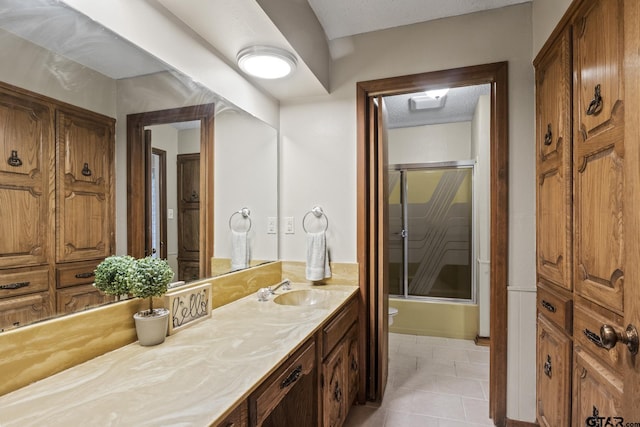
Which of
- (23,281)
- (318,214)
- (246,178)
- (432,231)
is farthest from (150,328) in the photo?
(432,231)

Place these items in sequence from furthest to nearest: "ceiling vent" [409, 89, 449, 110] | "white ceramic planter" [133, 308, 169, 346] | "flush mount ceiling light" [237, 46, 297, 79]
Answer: "ceiling vent" [409, 89, 449, 110] < "flush mount ceiling light" [237, 46, 297, 79] < "white ceramic planter" [133, 308, 169, 346]

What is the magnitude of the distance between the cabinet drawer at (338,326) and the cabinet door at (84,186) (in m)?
0.95

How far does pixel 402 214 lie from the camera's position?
3916 mm

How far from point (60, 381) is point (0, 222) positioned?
0.44 meters

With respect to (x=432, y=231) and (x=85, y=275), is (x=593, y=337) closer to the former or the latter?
(x=85, y=275)

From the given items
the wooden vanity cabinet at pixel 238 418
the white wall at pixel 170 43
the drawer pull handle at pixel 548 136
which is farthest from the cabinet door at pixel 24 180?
the drawer pull handle at pixel 548 136

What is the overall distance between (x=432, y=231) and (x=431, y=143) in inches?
41.5

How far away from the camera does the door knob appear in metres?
0.84

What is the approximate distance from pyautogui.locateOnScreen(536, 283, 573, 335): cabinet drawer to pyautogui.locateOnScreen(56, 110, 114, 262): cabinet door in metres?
1.80

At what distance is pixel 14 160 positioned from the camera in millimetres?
861

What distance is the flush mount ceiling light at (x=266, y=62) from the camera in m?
1.62

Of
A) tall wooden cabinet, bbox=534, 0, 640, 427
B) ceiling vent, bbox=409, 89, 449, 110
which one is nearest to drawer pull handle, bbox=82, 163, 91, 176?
tall wooden cabinet, bbox=534, 0, 640, 427

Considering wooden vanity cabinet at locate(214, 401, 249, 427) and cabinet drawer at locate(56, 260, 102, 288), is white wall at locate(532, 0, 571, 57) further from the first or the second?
cabinet drawer at locate(56, 260, 102, 288)

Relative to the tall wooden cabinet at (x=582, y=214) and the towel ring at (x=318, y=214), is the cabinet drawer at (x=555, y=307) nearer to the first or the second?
the tall wooden cabinet at (x=582, y=214)
